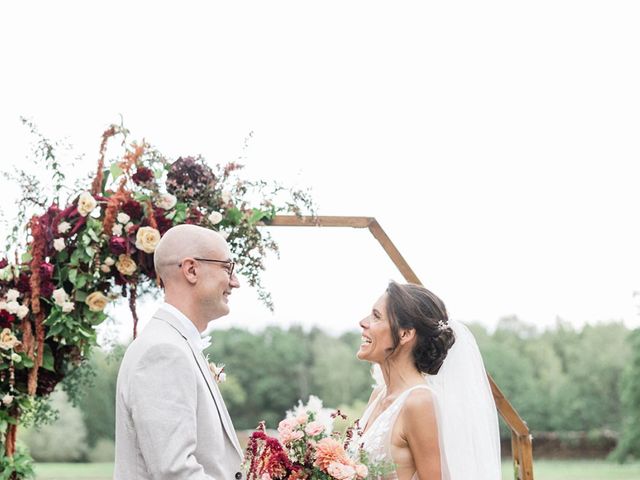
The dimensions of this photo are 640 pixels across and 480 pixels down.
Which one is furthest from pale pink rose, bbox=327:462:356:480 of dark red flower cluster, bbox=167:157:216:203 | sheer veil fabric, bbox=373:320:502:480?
dark red flower cluster, bbox=167:157:216:203

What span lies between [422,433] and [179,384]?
64.3 inches

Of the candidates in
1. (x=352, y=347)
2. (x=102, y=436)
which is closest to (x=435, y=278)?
(x=352, y=347)

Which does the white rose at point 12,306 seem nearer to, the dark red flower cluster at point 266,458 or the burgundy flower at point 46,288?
the burgundy flower at point 46,288

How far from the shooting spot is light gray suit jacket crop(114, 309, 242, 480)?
3.41 m

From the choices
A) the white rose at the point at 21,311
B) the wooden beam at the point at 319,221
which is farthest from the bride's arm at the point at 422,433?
the white rose at the point at 21,311

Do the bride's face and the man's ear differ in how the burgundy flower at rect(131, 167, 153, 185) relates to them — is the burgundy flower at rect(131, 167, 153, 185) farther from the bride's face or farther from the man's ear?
the man's ear

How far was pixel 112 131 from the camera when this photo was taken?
5.94 metres

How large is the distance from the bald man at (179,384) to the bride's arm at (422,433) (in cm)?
118

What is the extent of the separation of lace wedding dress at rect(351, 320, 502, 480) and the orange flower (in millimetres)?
309

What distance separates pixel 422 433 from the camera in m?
4.64

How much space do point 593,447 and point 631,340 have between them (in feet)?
24.8

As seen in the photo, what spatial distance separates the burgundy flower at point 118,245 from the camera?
5762 millimetres

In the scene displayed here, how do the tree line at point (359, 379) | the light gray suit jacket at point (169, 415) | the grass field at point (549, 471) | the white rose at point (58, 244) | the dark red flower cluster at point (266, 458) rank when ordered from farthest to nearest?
the tree line at point (359, 379), the grass field at point (549, 471), the white rose at point (58, 244), the dark red flower cluster at point (266, 458), the light gray suit jacket at point (169, 415)

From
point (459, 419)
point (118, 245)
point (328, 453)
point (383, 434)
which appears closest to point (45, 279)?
point (118, 245)
